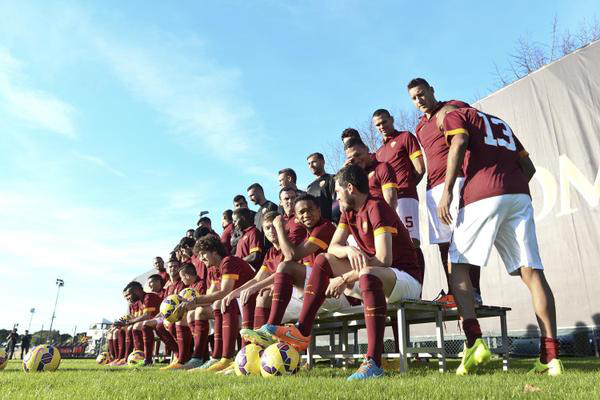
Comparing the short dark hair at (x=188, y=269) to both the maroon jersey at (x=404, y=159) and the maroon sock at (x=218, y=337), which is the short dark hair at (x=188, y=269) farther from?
the maroon jersey at (x=404, y=159)

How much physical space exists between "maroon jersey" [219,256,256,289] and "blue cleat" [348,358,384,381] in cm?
262

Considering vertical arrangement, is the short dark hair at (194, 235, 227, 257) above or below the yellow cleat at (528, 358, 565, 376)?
above

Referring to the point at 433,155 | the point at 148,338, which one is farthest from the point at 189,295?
the point at 433,155

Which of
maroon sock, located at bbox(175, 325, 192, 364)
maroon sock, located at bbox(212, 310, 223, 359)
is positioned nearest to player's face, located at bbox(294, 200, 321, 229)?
maroon sock, located at bbox(212, 310, 223, 359)

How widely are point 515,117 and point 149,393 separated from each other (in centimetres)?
670

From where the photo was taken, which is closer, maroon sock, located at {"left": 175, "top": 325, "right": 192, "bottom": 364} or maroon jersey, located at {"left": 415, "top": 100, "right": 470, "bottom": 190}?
maroon jersey, located at {"left": 415, "top": 100, "right": 470, "bottom": 190}

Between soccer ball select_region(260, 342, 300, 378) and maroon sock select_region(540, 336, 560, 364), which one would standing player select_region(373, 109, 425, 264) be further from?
soccer ball select_region(260, 342, 300, 378)

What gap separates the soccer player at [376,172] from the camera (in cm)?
487

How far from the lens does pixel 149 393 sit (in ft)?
7.78

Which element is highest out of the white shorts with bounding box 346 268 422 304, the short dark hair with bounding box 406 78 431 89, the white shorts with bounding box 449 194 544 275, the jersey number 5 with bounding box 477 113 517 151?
the short dark hair with bounding box 406 78 431 89

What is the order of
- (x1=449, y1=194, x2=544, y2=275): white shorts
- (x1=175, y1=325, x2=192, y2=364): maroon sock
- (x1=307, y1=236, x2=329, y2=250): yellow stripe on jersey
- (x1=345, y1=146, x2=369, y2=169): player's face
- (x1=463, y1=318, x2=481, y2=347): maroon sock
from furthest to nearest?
(x1=175, y1=325, x2=192, y2=364): maroon sock, (x1=345, y1=146, x2=369, y2=169): player's face, (x1=307, y1=236, x2=329, y2=250): yellow stripe on jersey, (x1=463, y1=318, x2=481, y2=347): maroon sock, (x1=449, y1=194, x2=544, y2=275): white shorts

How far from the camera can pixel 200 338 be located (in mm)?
5668

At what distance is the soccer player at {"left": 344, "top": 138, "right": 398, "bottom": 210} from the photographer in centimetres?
487

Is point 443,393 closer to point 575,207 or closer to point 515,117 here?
point 575,207
